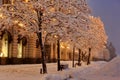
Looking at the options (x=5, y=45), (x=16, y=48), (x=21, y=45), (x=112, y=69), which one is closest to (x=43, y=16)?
(x=112, y=69)

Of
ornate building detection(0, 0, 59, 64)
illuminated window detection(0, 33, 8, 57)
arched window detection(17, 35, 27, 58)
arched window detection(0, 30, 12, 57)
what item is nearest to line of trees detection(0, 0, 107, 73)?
ornate building detection(0, 0, 59, 64)

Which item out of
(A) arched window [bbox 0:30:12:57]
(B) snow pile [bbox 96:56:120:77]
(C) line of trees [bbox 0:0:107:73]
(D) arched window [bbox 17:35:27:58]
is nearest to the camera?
(B) snow pile [bbox 96:56:120:77]

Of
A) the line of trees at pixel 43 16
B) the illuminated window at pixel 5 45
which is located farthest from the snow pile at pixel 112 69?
the illuminated window at pixel 5 45

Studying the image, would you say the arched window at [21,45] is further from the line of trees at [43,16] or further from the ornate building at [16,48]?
the line of trees at [43,16]

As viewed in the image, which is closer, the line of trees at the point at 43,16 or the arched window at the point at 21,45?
the line of trees at the point at 43,16

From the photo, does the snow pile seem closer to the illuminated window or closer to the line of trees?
the line of trees

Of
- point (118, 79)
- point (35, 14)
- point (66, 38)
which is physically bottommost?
point (118, 79)

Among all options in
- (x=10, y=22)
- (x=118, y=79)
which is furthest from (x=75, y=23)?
(x=118, y=79)

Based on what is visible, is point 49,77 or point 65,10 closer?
point 49,77

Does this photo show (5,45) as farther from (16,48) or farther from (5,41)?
(16,48)

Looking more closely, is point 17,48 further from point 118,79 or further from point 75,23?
point 118,79

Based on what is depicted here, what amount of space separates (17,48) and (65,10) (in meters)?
32.0

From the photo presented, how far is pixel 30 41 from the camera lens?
215 feet

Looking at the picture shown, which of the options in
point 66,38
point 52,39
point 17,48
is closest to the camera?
point 66,38
